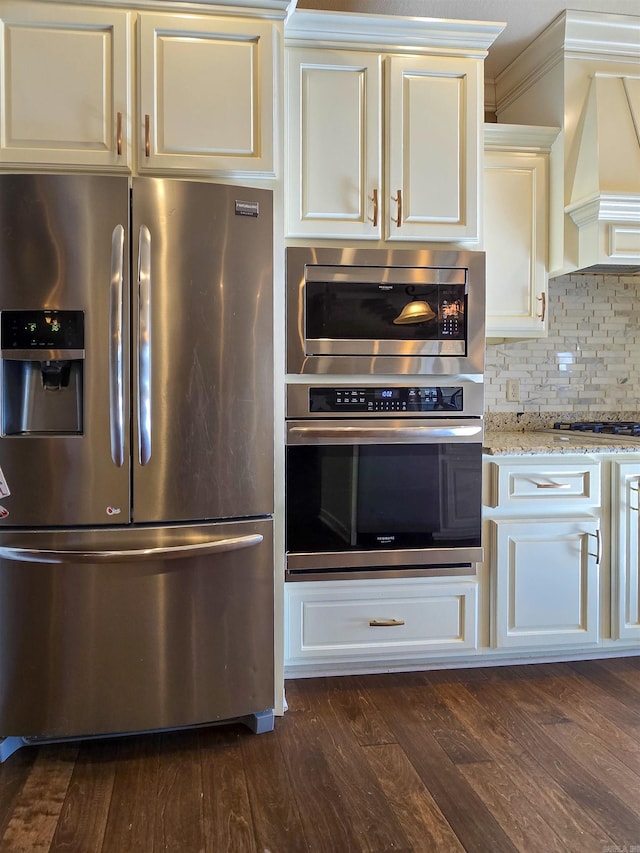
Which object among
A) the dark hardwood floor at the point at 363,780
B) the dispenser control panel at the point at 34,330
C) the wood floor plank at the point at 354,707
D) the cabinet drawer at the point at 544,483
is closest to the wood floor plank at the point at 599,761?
the dark hardwood floor at the point at 363,780

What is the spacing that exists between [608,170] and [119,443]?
2.23 m

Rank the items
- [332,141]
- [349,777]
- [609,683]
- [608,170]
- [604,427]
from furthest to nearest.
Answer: [604,427] < [608,170] < [609,683] < [332,141] < [349,777]

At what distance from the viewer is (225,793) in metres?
1.64

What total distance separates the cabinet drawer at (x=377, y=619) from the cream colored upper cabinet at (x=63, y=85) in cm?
160

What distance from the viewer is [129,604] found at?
1802mm

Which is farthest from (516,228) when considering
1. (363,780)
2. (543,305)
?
(363,780)

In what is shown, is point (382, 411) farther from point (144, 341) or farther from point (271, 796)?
point (271, 796)

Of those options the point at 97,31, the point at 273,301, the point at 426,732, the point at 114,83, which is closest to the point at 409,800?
the point at 426,732

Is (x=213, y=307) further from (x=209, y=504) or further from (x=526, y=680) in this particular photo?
(x=526, y=680)

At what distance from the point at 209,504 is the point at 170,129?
1172mm

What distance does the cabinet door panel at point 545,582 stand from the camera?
232cm

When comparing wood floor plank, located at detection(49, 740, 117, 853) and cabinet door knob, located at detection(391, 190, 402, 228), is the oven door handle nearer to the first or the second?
cabinet door knob, located at detection(391, 190, 402, 228)

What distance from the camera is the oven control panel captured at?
7.10 ft

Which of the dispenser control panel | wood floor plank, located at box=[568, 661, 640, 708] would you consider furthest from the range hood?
the dispenser control panel
